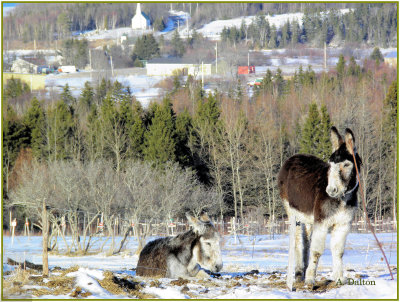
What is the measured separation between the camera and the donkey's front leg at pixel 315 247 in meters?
10.3

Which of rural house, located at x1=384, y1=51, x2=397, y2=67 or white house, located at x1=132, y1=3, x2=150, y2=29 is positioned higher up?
white house, located at x1=132, y1=3, x2=150, y2=29

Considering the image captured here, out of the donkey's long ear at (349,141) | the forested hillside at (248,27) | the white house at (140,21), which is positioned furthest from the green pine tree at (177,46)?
the donkey's long ear at (349,141)

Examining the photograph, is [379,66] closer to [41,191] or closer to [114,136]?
[114,136]

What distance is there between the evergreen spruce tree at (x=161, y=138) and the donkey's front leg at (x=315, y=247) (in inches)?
1529

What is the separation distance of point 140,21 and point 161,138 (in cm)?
12123

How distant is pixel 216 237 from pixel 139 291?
6.56ft

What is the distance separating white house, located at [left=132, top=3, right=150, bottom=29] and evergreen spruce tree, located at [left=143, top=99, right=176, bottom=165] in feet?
377

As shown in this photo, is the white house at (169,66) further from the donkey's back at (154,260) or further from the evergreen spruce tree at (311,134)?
the donkey's back at (154,260)

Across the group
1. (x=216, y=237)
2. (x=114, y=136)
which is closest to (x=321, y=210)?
(x=216, y=237)

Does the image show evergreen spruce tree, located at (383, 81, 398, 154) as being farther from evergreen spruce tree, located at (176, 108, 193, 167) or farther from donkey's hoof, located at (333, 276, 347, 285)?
donkey's hoof, located at (333, 276, 347, 285)

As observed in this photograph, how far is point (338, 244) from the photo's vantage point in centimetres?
1044

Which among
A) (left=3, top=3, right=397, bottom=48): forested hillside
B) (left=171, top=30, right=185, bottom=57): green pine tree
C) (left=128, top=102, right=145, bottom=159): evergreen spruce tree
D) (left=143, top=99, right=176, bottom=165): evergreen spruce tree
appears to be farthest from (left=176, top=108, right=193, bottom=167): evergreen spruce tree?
(left=171, top=30, right=185, bottom=57): green pine tree

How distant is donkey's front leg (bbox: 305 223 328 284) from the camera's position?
406 inches

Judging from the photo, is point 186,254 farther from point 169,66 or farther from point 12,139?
point 169,66
